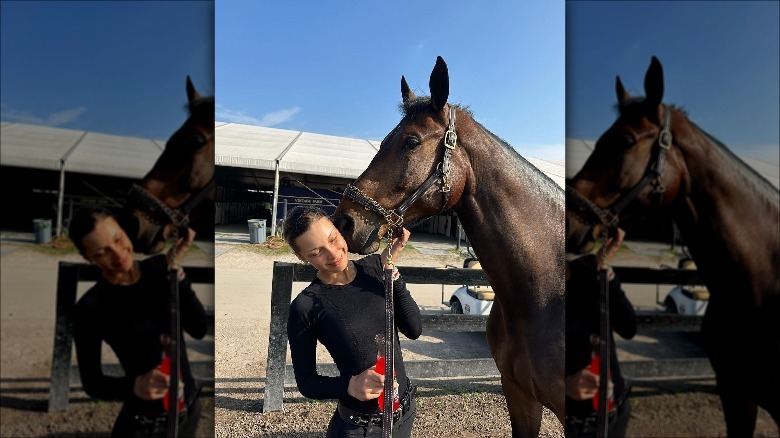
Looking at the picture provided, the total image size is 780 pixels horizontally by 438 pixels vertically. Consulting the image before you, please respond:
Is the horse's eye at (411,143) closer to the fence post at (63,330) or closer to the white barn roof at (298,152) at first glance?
the white barn roof at (298,152)

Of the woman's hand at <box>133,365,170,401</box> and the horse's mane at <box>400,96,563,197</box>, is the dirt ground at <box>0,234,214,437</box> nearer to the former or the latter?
the woman's hand at <box>133,365,170,401</box>

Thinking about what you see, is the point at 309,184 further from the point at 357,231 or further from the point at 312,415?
the point at 312,415

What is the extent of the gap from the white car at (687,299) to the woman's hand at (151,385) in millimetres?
891

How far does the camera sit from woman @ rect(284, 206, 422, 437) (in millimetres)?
1734

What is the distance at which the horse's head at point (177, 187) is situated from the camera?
2.75 ft

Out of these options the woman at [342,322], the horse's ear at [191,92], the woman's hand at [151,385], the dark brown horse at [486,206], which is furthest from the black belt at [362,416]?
the horse's ear at [191,92]

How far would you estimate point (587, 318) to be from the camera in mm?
612

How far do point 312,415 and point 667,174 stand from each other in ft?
8.04

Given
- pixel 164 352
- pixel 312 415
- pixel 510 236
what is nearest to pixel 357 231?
pixel 510 236

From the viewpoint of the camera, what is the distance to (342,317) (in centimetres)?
177

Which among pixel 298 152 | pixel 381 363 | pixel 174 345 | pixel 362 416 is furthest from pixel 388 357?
pixel 298 152

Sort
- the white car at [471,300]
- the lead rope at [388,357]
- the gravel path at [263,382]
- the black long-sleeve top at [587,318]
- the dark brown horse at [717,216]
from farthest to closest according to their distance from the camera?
the white car at [471,300] → the gravel path at [263,382] → the lead rope at [388,357] → the black long-sleeve top at [587,318] → the dark brown horse at [717,216]

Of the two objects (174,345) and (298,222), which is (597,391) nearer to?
(174,345)

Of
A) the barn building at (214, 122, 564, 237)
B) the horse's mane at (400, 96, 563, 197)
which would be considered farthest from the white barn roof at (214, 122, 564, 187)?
the horse's mane at (400, 96, 563, 197)
